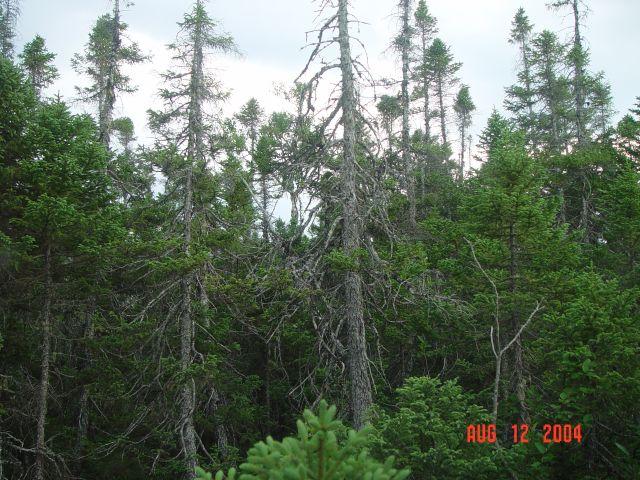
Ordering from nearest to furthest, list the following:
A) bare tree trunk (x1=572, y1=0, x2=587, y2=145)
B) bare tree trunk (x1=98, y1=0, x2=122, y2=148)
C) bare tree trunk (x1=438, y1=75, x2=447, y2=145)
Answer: bare tree trunk (x1=98, y1=0, x2=122, y2=148)
bare tree trunk (x1=572, y1=0, x2=587, y2=145)
bare tree trunk (x1=438, y1=75, x2=447, y2=145)

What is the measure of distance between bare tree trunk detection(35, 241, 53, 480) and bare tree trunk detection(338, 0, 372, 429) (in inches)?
262

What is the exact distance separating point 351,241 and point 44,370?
736 centimetres

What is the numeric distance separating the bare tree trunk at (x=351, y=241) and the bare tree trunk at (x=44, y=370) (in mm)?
6652

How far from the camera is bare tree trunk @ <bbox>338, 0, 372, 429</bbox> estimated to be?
9680mm

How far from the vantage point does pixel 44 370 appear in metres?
10.2

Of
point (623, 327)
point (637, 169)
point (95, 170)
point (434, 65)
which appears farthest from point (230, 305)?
point (434, 65)

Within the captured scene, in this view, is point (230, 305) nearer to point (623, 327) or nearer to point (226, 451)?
point (226, 451)

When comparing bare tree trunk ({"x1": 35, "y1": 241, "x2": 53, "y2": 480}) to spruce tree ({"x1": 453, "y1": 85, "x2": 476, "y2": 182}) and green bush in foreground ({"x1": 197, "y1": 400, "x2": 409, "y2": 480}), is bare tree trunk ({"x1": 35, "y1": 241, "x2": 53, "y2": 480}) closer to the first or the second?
green bush in foreground ({"x1": 197, "y1": 400, "x2": 409, "y2": 480})

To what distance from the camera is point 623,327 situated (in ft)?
A: 24.3

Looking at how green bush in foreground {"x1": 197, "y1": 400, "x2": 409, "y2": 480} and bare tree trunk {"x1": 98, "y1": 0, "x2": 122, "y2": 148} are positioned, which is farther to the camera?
bare tree trunk {"x1": 98, "y1": 0, "x2": 122, "y2": 148}

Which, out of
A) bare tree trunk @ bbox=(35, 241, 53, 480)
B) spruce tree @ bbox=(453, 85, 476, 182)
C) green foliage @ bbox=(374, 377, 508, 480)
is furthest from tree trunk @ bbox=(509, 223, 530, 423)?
spruce tree @ bbox=(453, 85, 476, 182)

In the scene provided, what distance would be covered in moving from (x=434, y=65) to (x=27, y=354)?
992 inches

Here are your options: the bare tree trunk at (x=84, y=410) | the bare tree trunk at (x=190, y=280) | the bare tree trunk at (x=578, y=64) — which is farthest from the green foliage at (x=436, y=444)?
the bare tree trunk at (x=578, y=64)

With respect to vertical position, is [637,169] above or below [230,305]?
above
